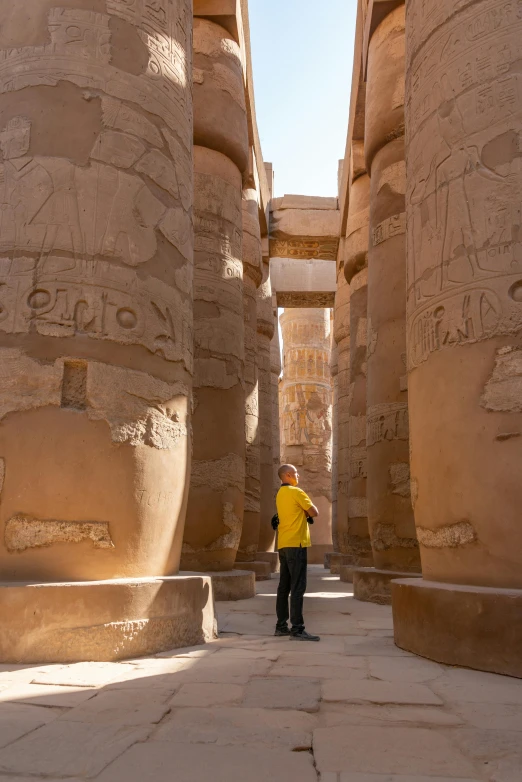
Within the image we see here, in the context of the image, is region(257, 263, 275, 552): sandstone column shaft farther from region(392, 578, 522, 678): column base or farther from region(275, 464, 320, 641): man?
region(392, 578, 522, 678): column base

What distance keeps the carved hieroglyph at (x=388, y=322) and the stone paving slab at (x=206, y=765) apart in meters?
4.33

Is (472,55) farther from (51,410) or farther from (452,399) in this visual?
(51,410)

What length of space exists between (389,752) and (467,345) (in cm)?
211

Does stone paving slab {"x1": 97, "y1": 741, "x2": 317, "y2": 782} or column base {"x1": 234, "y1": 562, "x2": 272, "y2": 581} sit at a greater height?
stone paving slab {"x1": 97, "y1": 741, "x2": 317, "y2": 782}

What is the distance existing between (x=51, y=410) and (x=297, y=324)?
17917mm

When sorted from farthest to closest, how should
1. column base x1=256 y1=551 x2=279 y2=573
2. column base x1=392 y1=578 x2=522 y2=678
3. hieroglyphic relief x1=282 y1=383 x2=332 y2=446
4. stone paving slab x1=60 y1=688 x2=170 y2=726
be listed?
hieroglyphic relief x1=282 y1=383 x2=332 y2=446 < column base x1=256 y1=551 x2=279 y2=573 < column base x1=392 y1=578 x2=522 y2=678 < stone paving slab x1=60 y1=688 x2=170 y2=726

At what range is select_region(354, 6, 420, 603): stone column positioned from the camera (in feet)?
20.4

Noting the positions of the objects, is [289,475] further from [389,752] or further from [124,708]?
[389,752]

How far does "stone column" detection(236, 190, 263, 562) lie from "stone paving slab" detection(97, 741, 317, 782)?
7386mm

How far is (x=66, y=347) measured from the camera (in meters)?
3.52

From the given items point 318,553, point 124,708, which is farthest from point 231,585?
point 318,553

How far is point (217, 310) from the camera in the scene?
23.6ft

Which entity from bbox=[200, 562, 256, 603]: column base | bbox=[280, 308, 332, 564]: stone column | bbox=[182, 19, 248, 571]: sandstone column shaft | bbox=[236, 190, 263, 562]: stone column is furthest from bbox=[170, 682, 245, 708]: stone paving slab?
bbox=[280, 308, 332, 564]: stone column

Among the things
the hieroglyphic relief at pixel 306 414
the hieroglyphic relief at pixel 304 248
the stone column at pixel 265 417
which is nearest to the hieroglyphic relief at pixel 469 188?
the stone column at pixel 265 417
